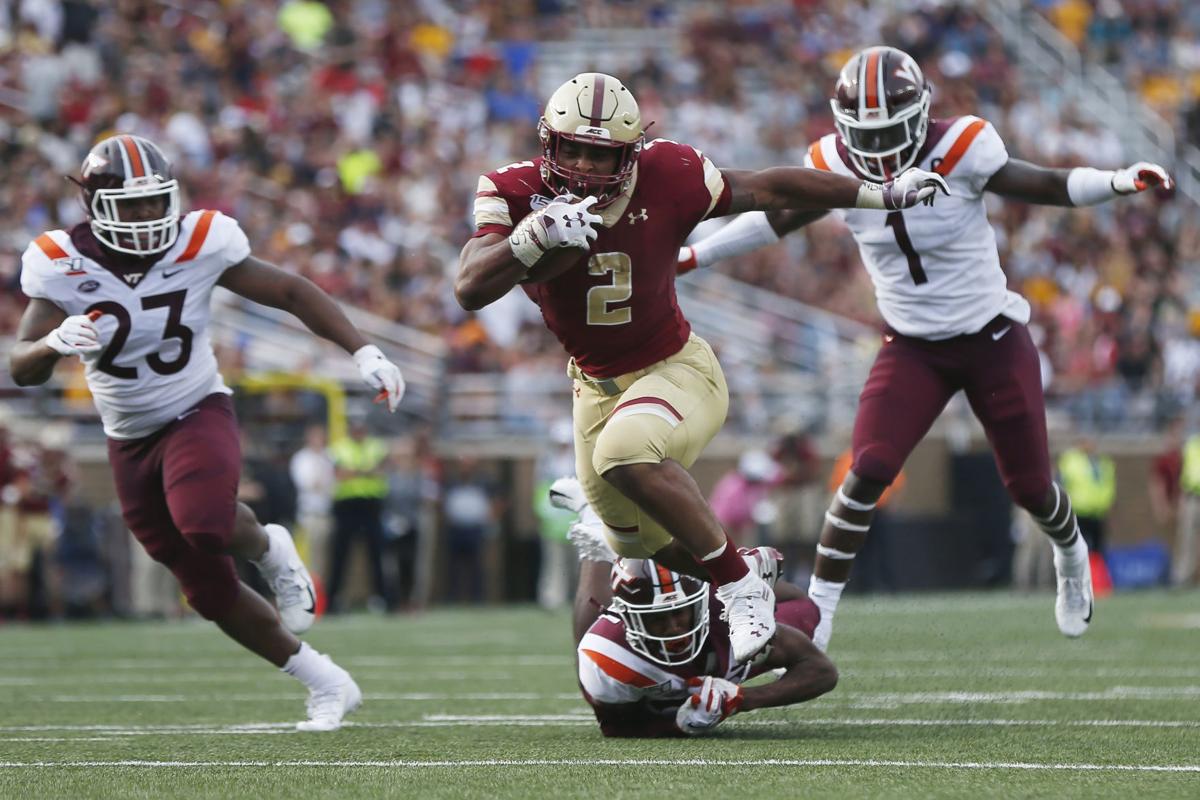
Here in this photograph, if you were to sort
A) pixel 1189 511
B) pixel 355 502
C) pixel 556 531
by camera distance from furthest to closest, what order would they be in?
pixel 1189 511, pixel 556 531, pixel 355 502

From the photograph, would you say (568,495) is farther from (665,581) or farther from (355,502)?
(355,502)

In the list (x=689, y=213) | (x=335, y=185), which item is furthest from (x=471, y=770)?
(x=335, y=185)

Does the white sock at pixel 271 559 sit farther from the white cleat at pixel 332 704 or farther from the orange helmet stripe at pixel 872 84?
the orange helmet stripe at pixel 872 84

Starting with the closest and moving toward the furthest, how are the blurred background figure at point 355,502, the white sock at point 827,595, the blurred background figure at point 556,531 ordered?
1. the white sock at point 827,595
2. the blurred background figure at point 355,502
3. the blurred background figure at point 556,531

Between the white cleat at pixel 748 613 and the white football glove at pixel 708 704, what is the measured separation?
0.11m

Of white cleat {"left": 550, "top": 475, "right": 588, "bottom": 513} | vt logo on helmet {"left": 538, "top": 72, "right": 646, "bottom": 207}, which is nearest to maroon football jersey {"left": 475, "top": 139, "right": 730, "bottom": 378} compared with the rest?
vt logo on helmet {"left": 538, "top": 72, "right": 646, "bottom": 207}

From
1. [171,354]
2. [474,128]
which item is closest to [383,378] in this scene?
[171,354]

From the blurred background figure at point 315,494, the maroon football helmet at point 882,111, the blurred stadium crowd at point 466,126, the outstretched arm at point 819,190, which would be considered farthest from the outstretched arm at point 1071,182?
the blurred stadium crowd at point 466,126

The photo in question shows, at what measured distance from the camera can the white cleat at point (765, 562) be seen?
565 cm

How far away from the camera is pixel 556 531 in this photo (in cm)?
1501

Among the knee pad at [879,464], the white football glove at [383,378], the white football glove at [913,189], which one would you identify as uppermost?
the white football glove at [913,189]

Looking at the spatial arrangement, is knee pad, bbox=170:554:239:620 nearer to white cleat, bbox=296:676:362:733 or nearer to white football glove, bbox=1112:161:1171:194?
white cleat, bbox=296:676:362:733

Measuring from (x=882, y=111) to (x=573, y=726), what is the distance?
88.9 inches

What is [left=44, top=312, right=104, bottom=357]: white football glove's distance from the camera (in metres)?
5.59
